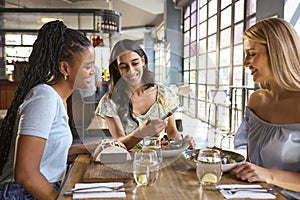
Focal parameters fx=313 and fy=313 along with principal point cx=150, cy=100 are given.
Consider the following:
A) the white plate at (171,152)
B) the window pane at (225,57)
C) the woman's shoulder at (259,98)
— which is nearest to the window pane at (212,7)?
the window pane at (225,57)

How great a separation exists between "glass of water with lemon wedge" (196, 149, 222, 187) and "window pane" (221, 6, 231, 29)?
5088 mm

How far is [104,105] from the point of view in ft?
5.27

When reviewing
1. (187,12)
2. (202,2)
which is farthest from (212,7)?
(187,12)

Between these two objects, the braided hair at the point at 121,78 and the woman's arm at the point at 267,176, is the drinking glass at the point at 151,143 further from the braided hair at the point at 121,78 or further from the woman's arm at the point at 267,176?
the woman's arm at the point at 267,176

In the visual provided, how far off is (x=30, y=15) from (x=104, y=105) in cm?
753

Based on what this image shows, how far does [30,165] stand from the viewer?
3.50 feet

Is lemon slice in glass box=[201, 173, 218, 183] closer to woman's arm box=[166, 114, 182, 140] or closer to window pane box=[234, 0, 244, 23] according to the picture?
woman's arm box=[166, 114, 182, 140]

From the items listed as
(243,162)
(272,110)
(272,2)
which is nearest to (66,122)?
(243,162)

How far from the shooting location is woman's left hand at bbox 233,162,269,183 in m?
1.14

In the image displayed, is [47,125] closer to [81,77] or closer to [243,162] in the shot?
[81,77]

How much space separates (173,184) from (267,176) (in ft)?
1.24

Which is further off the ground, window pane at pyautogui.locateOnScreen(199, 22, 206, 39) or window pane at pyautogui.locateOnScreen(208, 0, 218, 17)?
window pane at pyautogui.locateOnScreen(208, 0, 218, 17)

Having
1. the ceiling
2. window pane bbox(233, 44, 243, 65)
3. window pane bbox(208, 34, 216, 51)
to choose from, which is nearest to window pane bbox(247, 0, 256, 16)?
window pane bbox(233, 44, 243, 65)

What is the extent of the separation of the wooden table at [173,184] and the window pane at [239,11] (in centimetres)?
438
